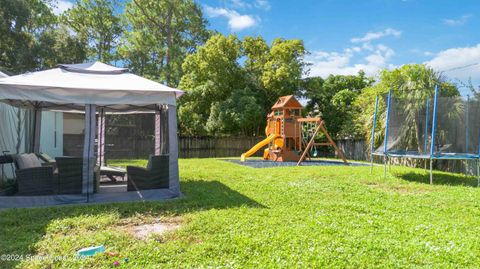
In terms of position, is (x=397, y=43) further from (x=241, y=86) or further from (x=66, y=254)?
(x=66, y=254)

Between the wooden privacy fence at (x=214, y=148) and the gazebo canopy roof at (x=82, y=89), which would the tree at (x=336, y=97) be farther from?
the gazebo canopy roof at (x=82, y=89)

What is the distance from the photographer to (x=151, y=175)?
6.30 meters

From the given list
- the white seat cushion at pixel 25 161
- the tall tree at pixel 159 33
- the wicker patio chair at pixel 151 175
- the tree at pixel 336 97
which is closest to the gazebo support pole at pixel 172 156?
the wicker patio chair at pixel 151 175

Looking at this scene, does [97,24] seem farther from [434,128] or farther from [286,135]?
[434,128]

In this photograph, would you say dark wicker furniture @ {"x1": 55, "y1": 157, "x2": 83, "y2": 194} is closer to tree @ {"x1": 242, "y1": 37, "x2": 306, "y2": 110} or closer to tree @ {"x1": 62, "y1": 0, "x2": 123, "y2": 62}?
tree @ {"x1": 242, "y1": 37, "x2": 306, "y2": 110}

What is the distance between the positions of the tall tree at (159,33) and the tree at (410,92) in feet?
43.7

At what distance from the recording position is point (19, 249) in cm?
348

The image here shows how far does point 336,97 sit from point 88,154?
15.9 m

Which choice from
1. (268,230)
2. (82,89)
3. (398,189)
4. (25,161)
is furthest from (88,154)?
(398,189)

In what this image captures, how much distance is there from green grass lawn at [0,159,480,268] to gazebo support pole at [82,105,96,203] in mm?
430

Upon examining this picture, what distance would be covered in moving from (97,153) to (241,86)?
1193 centimetres

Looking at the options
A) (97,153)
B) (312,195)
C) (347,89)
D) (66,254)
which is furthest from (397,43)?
(66,254)

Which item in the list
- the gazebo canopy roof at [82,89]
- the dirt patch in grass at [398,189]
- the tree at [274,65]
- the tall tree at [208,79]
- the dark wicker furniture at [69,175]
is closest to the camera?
the gazebo canopy roof at [82,89]

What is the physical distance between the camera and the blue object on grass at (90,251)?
133 inches
